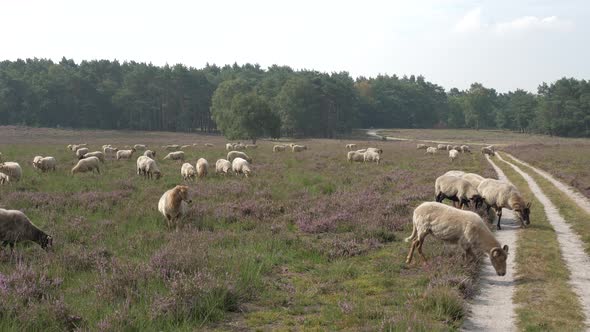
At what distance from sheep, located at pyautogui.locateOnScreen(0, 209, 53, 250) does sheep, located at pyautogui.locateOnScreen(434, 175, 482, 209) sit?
555 inches

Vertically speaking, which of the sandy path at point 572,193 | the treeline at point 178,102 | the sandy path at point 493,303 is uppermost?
the treeline at point 178,102

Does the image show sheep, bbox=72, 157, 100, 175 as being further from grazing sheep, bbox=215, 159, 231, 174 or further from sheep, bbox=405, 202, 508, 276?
sheep, bbox=405, 202, 508, 276

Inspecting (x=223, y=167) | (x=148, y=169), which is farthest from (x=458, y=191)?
(x=148, y=169)

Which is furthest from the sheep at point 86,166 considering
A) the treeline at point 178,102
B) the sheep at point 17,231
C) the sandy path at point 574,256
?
the treeline at point 178,102

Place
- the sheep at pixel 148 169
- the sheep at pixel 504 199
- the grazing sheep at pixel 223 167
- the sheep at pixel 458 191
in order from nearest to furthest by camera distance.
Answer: the sheep at pixel 504 199, the sheep at pixel 458 191, the sheep at pixel 148 169, the grazing sheep at pixel 223 167

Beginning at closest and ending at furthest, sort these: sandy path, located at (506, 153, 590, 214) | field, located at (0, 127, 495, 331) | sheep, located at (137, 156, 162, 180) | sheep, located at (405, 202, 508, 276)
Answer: field, located at (0, 127, 495, 331)
sheep, located at (405, 202, 508, 276)
sandy path, located at (506, 153, 590, 214)
sheep, located at (137, 156, 162, 180)

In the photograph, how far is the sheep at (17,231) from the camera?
1082 centimetres

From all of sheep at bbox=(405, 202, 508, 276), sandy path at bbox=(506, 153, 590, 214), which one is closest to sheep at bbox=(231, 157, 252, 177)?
sheep at bbox=(405, 202, 508, 276)

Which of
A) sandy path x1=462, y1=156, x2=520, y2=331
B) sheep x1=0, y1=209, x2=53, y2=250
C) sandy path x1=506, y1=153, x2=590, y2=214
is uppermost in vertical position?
sheep x1=0, y1=209, x2=53, y2=250

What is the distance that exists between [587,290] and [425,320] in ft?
15.7

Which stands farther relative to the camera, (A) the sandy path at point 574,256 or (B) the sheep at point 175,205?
(B) the sheep at point 175,205

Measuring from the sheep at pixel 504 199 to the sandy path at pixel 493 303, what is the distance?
4062 mm

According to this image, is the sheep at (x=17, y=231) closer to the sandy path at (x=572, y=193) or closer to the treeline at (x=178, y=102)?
the sandy path at (x=572, y=193)

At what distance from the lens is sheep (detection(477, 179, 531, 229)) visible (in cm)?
1574
